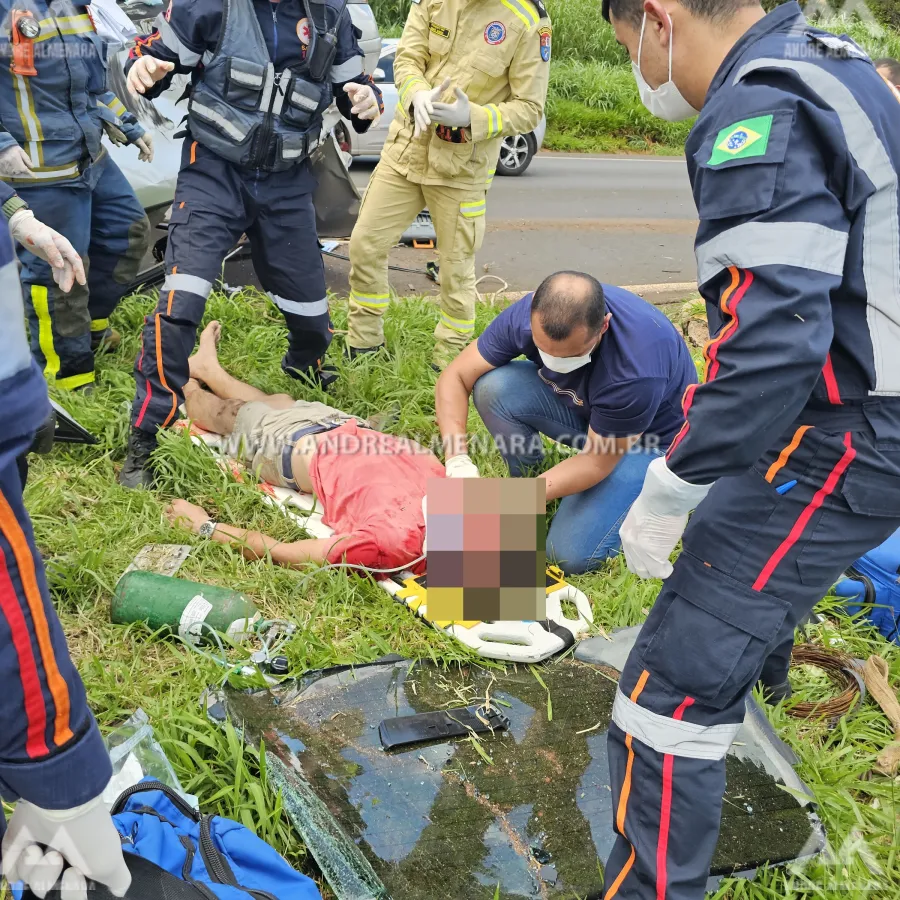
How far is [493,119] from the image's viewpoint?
3.93 m

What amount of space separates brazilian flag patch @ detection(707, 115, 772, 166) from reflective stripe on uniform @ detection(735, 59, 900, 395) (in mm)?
117

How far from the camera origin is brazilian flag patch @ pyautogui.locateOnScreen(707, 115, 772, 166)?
145 centimetres

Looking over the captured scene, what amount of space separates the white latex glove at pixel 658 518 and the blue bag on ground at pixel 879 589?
1.47 metres

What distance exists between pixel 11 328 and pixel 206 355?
9.91 feet

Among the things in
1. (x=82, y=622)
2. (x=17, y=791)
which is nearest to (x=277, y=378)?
(x=82, y=622)

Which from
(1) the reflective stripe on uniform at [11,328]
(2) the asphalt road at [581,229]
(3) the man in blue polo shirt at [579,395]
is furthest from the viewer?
(2) the asphalt road at [581,229]

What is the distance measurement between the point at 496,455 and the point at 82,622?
1.63 metres

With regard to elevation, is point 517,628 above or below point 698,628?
below

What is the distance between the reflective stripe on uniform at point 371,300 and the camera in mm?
4223

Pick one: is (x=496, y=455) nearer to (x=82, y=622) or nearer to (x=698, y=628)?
(x=82, y=622)

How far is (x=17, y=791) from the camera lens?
3.70 feet

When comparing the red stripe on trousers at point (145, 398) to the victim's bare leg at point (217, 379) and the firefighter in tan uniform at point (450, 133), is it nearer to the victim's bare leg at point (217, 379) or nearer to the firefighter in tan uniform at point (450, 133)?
the victim's bare leg at point (217, 379)

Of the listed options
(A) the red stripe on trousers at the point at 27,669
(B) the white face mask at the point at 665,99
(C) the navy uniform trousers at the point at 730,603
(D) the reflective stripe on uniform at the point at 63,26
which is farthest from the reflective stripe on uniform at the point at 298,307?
(A) the red stripe on trousers at the point at 27,669

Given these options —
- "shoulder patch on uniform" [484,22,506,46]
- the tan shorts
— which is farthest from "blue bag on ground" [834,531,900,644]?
"shoulder patch on uniform" [484,22,506,46]
